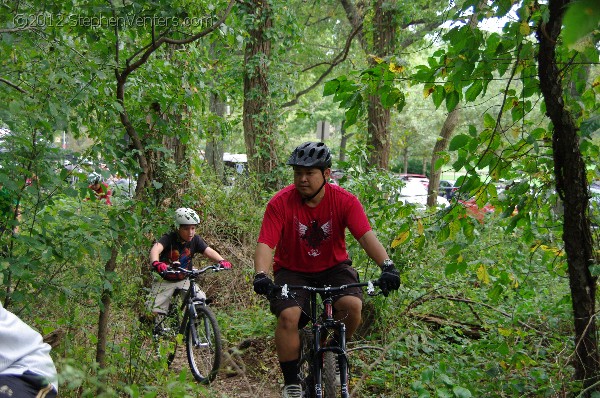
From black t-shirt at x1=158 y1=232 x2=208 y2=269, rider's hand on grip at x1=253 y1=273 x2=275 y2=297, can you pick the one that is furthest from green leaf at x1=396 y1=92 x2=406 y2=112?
black t-shirt at x1=158 y1=232 x2=208 y2=269

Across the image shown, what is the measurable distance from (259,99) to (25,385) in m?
12.5

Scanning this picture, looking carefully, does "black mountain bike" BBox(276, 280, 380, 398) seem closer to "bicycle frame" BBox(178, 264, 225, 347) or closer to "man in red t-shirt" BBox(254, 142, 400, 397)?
"man in red t-shirt" BBox(254, 142, 400, 397)

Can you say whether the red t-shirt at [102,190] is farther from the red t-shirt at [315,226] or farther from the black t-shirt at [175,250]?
the black t-shirt at [175,250]

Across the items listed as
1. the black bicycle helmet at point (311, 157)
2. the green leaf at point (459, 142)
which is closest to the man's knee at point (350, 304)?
the black bicycle helmet at point (311, 157)

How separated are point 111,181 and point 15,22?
155 centimetres

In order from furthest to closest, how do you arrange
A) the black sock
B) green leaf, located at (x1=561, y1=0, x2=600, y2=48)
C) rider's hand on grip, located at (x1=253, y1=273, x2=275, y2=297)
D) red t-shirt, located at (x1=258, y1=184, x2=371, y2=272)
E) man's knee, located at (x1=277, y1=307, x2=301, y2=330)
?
1. red t-shirt, located at (x1=258, y1=184, x2=371, y2=272)
2. the black sock
3. man's knee, located at (x1=277, y1=307, x2=301, y2=330)
4. rider's hand on grip, located at (x1=253, y1=273, x2=275, y2=297)
5. green leaf, located at (x1=561, y1=0, x2=600, y2=48)

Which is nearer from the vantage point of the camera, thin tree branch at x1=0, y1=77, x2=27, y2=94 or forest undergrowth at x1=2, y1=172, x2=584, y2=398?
forest undergrowth at x1=2, y1=172, x2=584, y2=398

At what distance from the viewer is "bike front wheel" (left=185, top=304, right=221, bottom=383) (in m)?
7.20

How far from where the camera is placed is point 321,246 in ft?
17.1

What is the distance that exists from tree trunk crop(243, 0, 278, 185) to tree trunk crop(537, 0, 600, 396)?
9.66 m

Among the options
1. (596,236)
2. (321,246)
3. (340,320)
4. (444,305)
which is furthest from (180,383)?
(444,305)

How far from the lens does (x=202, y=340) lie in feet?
24.2

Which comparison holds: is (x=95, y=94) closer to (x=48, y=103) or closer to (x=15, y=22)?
(x=48, y=103)

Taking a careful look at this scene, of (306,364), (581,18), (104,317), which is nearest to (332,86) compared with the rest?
(306,364)
